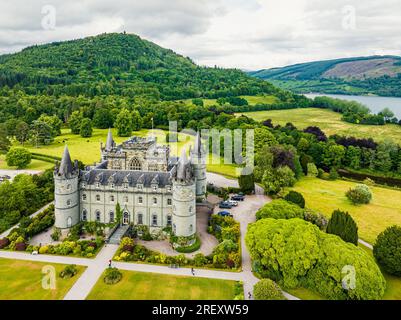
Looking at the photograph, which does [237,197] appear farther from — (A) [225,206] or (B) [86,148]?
(B) [86,148]

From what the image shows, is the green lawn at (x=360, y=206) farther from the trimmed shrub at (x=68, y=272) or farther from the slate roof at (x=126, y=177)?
the trimmed shrub at (x=68, y=272)

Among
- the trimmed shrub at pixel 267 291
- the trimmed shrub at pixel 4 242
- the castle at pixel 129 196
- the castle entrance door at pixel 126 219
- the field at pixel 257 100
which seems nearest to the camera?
the trimmed shrub at pixel 267 291

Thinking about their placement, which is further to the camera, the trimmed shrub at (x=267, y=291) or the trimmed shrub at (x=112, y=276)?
the trimmed shrub at (x=112, y=276)

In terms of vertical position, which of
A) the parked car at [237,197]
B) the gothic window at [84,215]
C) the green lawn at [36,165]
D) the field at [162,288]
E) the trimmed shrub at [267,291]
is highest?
the green lawn at [36,165]

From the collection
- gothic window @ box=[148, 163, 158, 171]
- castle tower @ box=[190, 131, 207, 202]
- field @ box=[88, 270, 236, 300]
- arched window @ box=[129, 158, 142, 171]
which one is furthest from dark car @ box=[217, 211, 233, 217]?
field @ box=[88, 270, 236, 300]

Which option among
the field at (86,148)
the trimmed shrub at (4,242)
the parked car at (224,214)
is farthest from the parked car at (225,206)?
the trimmed shrub at (4,242)

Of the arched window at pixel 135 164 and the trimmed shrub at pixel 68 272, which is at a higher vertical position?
the arched window at pixel 135 164

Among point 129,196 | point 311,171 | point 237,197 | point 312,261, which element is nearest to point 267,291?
point 312,261

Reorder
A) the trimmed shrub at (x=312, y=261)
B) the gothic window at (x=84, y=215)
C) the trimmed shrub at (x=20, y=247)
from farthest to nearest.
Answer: the gothic window at (x=84, y=215)
the trimmed shrub at (x=20, y=247)
the trimmed shrub at (x=312, y=261)
